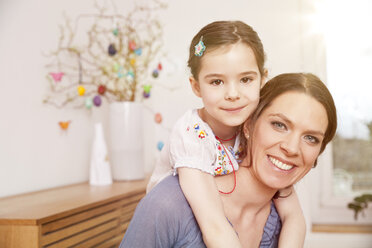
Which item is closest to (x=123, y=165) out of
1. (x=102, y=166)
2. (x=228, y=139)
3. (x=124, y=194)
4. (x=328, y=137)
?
(x=102, y=166)

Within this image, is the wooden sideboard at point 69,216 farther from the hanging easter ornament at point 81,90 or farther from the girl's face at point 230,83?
the girl's face at point 230,83

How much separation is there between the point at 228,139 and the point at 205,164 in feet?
0.68

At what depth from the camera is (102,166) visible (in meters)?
2.47

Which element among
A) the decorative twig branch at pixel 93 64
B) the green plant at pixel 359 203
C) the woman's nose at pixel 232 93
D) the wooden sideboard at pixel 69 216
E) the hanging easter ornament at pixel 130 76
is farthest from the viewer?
the green plant at pixel 359 203

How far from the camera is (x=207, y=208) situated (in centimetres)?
110

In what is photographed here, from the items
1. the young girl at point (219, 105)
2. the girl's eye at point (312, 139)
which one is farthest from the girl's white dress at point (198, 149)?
the girl's eye at point (312, 139)

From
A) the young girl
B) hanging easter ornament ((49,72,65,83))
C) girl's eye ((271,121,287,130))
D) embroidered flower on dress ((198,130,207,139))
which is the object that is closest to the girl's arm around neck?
the young girl

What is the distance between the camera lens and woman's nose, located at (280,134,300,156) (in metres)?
1.13

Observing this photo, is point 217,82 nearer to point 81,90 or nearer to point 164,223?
point 164,223

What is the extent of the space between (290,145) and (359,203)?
2310 millimetres

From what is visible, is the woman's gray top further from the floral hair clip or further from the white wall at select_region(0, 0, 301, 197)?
the white wall at select_region(0, 0, 301, 197)

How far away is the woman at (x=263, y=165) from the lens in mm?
1110

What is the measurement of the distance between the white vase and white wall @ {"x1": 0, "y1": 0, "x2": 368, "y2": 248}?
161 millimetres

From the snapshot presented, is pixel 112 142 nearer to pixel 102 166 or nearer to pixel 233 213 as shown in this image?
pixel 102 166
